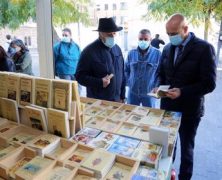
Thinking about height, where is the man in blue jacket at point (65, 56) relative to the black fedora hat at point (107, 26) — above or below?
below

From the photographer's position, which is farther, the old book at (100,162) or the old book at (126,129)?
the old book at (126,129)

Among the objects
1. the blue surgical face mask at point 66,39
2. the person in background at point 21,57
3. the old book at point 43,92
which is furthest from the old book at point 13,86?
the blue surgical face mask at point 66,39

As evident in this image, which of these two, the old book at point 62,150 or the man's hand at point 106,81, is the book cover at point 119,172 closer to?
the old book at point 62,150

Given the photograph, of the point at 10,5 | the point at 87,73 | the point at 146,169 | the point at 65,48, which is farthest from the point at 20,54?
the point at 146,169

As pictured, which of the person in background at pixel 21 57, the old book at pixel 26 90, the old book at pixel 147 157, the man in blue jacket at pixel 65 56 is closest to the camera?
the old book at pixel 147 157

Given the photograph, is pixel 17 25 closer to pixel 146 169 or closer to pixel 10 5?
pixel 10 5

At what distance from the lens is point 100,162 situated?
940mm

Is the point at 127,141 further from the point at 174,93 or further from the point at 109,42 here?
the point at 109,42

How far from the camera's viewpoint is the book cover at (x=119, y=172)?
2.95 feet

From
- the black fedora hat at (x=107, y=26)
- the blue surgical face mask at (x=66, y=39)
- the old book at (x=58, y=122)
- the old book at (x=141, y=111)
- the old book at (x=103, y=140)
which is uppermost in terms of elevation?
the black fedora hat at (x=107, y=26)

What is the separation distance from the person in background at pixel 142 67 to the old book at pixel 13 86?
4.54 feet

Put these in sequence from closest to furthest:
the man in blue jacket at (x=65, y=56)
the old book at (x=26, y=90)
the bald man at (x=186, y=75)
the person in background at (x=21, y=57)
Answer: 1. the old book at (x=26, y=90)
2. the bald man at (x=186, y=75)
3. the person in background at (x=21, y=57)
4. the man in blue jacket at (x=65, y=56)

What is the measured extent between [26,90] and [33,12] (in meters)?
1.45

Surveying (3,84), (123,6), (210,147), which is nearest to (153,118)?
(3,84)
